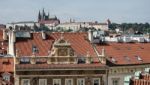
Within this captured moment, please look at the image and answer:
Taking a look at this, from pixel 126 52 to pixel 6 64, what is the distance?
1426 cm

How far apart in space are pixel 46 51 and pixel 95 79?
5879mm

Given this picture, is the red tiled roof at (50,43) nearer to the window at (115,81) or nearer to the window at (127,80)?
the window at (115,81)

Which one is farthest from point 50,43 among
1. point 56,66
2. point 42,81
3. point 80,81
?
point 80,81

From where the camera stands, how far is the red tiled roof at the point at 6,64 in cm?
5759

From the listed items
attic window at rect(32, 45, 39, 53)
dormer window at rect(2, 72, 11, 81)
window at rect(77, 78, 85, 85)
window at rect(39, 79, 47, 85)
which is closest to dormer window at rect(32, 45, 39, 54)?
attic window at rect(32, 45, 39, 53)

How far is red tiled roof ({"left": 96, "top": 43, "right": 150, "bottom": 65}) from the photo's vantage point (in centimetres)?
6159

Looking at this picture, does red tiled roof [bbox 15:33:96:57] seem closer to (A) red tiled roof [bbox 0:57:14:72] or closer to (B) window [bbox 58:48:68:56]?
(B) window [bbox 58:48:68:56]

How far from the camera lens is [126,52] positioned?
63812 millimetres

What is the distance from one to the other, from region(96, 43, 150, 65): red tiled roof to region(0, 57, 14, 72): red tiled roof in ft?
32.6

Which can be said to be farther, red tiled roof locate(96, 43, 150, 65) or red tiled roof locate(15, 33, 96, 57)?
red tiled roof locate(96, 43, 150, 65)

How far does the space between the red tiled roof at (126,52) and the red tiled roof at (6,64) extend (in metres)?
9.92

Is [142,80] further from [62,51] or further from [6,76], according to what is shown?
[6,76]

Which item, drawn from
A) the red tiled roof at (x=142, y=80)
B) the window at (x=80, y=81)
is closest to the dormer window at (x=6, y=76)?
the window at (x=80, y=81)

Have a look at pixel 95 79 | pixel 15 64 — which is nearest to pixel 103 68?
pixel 95 79
